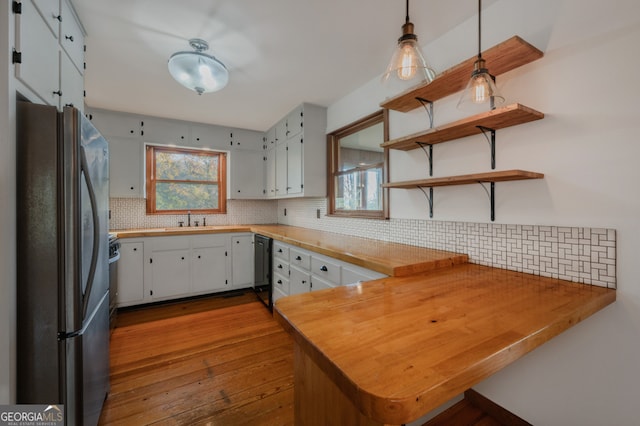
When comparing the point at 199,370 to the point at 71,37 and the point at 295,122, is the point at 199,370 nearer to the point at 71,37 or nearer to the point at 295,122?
the point at 71,37

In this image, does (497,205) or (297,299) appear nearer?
(297,299)

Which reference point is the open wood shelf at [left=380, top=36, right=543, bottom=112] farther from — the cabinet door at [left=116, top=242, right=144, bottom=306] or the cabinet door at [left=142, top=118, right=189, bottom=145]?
the cabinet door at [left=116, top=242, right=144, bottom=306]

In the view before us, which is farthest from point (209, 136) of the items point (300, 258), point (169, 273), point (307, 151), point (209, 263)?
point (300, 258)

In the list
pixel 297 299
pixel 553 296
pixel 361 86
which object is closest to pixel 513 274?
pixel 553 296

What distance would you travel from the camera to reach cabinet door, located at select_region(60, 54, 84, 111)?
5.14ft

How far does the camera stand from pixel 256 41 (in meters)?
1.99

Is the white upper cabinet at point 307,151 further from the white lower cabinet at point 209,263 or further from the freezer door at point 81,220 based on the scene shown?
the freezer door at point 81,220

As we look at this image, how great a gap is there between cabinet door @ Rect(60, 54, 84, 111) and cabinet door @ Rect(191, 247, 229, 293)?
2.12 metres

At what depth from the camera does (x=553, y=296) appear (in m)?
1.09

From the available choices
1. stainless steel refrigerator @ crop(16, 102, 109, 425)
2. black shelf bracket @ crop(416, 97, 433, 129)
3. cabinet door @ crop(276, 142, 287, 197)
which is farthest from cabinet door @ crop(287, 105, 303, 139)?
stainless steel refrigerator @ crop(16, 102, 109, 425)

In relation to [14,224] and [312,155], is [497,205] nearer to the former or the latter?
[312,155]

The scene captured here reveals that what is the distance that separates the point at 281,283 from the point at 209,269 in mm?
1217

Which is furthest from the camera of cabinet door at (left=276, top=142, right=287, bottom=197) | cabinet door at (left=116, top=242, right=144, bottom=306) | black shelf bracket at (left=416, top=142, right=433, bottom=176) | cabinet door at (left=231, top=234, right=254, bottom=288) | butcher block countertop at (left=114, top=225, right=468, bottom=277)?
cabinet door at (left=231, top=234, right=254, bottom=288)

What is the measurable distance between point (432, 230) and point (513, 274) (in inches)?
25.3
